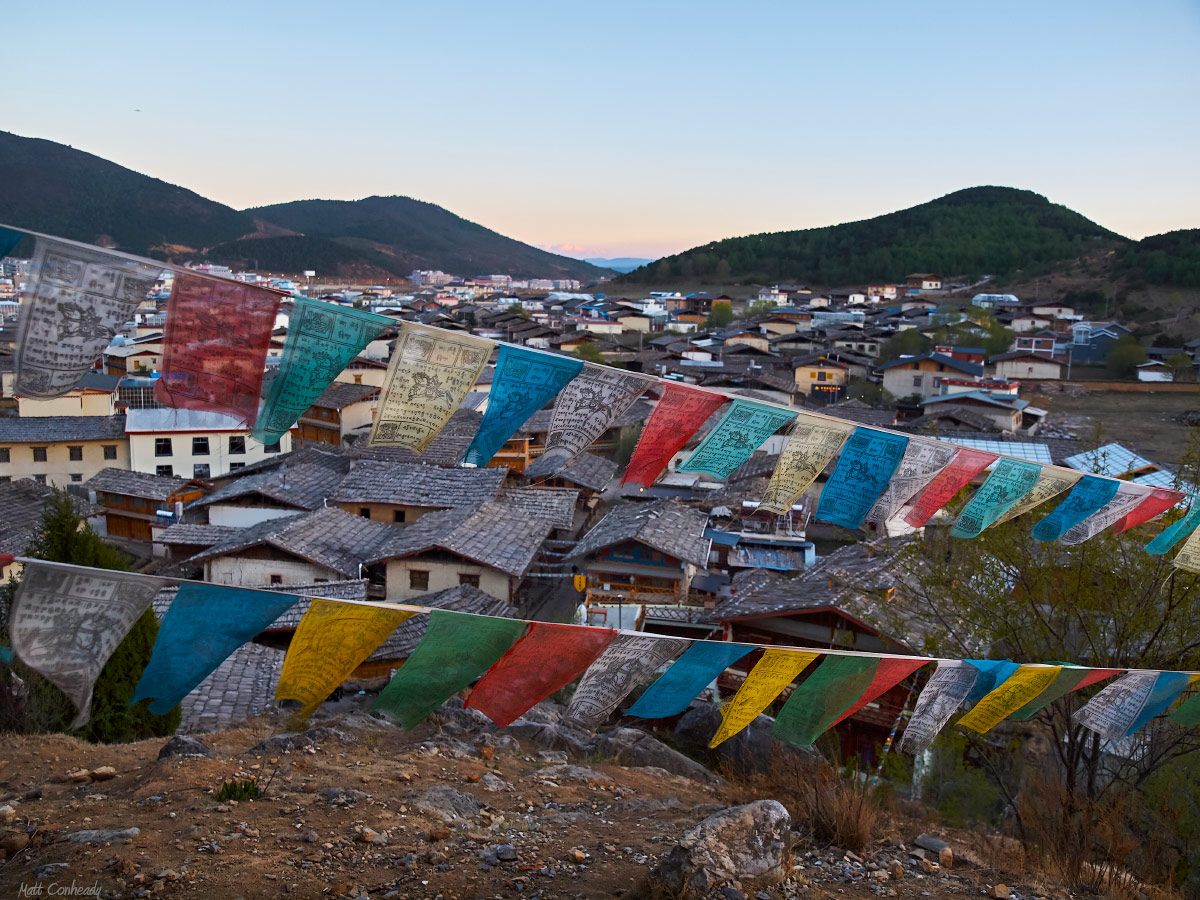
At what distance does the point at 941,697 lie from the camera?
249 inches

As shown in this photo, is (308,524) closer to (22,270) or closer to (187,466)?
(187,466)

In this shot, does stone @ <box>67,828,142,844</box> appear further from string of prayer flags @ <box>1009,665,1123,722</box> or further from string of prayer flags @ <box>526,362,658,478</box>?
string of prayer flags @ <box>1009,665,1123,722</box>

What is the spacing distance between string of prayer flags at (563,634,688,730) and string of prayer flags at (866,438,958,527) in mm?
1747

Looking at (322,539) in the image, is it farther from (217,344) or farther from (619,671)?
(217,344)

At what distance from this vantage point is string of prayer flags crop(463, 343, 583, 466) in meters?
5.17

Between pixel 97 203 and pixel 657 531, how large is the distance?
131561 mm

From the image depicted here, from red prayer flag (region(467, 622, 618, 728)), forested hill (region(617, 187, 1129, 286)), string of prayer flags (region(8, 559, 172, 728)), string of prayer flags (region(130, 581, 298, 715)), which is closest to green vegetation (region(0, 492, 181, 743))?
string of prayer flags (region(130, 581, 298, 715))

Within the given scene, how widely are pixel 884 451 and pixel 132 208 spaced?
145 meters

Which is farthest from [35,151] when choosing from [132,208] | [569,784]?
[569,784]

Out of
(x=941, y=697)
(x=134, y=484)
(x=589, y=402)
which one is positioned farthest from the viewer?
(x=134, y=484)

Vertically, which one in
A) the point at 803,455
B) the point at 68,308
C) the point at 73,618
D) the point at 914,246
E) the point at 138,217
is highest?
the point at 138,217

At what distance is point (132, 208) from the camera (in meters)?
129

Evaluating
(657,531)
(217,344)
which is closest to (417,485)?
(657,531)

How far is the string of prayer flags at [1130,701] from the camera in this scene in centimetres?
659
